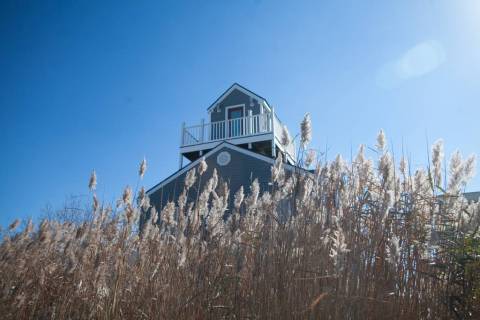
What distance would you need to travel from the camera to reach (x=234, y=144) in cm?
1653

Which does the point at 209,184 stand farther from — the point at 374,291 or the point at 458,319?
the point at 458,319

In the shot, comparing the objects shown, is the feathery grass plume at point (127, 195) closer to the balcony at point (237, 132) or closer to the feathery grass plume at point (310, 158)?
the feathery grass plume at point (310, 158)

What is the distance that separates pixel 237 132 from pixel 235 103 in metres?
3.38

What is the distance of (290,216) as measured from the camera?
7.75ft

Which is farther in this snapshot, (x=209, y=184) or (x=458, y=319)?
(x=209, y=184)

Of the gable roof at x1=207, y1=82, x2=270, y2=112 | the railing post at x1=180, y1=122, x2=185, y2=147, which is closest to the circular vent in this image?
the railing post at x1=180, y1=122, x2=185, y2=147

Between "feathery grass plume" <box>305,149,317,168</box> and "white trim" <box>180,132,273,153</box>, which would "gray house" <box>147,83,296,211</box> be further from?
"feathery grass plume" <box>305,149,317,168</box>

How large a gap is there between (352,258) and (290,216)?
0.55 m

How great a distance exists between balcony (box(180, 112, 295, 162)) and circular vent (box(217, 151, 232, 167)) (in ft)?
4.10

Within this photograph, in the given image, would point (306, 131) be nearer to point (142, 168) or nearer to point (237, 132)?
point (142, 168)

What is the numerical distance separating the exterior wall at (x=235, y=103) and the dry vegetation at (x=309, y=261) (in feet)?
57.2

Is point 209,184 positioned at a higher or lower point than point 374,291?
higher

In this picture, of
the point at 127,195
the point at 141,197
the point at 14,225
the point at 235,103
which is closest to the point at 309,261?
the point at 127,195

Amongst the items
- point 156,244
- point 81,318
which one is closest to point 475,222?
point 156,244
